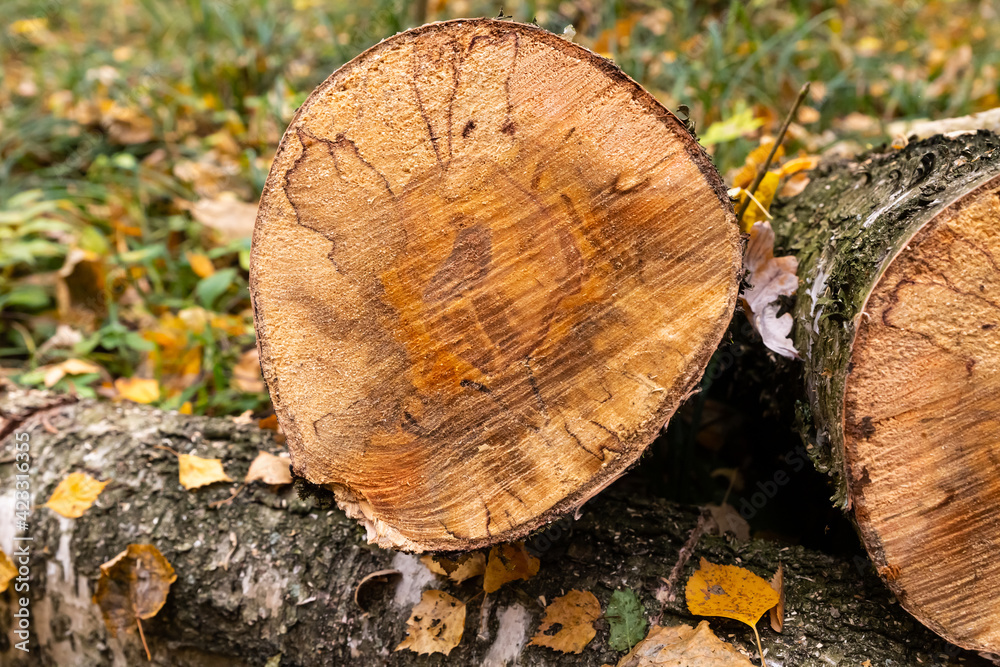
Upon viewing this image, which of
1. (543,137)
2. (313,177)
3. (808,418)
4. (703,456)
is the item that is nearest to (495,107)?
(543,137)

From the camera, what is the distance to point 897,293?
857 millimetres

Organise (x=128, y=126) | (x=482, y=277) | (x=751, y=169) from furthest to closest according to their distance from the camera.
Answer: (x=128, y=126) < (x=751, y=169) < (x=482, y=277)

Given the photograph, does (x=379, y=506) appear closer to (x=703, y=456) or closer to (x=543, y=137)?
(x=543, y=137)

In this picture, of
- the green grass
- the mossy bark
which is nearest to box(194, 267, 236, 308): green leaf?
the green grass

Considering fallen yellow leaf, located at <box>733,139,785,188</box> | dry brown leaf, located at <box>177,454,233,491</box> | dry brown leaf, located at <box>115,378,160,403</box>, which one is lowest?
dry brown leaf, located at <box>115,378,160,403</box>

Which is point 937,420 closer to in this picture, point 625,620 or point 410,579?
point 625,620

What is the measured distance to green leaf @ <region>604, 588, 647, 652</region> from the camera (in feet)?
3.47

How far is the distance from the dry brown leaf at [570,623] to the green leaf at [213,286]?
1.55m

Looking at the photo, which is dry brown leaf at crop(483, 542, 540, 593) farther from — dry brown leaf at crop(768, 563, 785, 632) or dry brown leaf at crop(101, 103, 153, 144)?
dry brown leaf at crop(101, 103, 153, 144)

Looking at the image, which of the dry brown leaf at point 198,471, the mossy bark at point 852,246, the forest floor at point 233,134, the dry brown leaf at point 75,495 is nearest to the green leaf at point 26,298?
the forest floor at point 233,134

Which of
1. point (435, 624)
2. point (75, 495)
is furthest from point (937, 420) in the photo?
point (75, 495)

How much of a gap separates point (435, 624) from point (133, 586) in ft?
2.13

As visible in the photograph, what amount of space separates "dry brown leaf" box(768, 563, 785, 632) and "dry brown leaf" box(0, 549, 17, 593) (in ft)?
4.94

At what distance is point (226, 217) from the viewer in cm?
231
